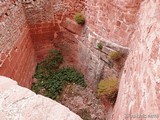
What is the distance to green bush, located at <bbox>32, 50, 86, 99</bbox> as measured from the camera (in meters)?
6.43

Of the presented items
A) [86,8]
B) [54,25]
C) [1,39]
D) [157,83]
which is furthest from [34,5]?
[157,83]

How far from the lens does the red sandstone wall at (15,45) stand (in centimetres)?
493

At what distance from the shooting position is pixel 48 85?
6547 millimetres

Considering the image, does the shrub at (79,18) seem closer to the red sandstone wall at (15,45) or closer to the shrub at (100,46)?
the shrub at (100,46)

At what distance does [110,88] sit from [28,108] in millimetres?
3147

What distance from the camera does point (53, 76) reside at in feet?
22.5

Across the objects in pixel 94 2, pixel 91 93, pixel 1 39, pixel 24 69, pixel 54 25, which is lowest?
pixel 91 93

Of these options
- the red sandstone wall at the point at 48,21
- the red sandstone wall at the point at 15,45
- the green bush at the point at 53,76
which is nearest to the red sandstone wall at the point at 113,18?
the red sandstone wall at the point at 48,21

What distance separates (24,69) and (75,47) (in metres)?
1.72

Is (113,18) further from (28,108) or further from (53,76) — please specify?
(28,108)

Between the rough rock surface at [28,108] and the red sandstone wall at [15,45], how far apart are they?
2799mm

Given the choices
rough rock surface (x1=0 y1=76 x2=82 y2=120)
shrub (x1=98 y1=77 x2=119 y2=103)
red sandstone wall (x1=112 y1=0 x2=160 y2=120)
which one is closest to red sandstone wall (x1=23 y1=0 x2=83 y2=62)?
shrub (x1=98 y1=77 x2=119 y2=103)

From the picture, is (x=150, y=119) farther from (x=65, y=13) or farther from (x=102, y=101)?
(x=65, y=13)

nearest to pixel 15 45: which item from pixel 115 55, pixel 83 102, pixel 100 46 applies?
pixel 100 46
